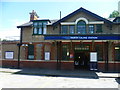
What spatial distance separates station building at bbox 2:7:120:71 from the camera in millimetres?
15828

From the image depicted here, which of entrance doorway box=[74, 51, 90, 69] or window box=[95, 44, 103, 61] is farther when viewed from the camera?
entrance doorway box=[74, 51, 90, 69]

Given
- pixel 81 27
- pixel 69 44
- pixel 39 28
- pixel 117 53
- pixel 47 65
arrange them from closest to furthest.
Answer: pixel 117 53
pixel 69 44
pixel 81 27
pixel 47 65
pixel 39 28

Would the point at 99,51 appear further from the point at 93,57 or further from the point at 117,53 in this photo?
the point at 117,53

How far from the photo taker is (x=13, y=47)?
1866 cm

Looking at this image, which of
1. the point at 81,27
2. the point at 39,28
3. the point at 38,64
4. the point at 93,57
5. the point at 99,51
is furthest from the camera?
the point at 39,28

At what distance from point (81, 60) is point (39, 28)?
8.21m

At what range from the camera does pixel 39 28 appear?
1817 centimetres

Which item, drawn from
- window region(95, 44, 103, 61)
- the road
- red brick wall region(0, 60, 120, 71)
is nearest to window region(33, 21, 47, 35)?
red brick wall region(0, 60, 120, 71)

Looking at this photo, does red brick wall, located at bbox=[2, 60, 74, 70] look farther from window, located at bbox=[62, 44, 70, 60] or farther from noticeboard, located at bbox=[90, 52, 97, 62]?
noticeboard, located at bbox=[90, 52, 97, 62]

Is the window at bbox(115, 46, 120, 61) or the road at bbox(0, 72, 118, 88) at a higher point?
the window at bbox(115, 46, 120, 61)

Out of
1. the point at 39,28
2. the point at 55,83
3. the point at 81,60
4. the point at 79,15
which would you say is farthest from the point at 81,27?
the point at 55,83

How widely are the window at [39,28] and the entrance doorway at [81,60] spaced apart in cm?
606

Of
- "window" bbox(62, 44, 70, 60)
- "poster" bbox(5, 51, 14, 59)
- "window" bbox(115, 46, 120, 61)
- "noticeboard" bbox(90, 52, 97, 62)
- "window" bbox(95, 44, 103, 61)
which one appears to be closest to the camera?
"noticeboard" bbox(90, 52, 97, 62)

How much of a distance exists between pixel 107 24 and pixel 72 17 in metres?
4.90
